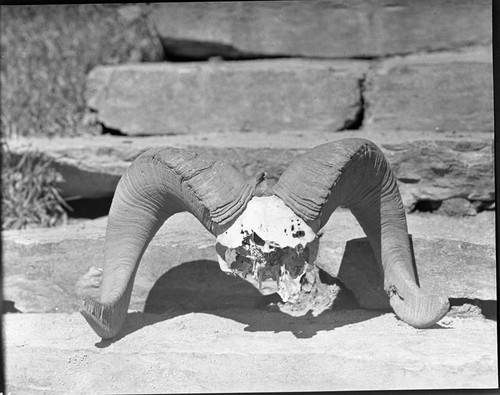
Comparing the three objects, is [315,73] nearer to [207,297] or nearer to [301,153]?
[301,153]

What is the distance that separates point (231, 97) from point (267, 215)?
310 centimetres

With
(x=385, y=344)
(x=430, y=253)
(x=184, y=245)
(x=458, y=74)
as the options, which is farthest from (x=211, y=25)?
(x=385, y=344)

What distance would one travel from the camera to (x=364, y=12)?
335 inches

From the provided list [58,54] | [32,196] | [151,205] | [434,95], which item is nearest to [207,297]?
[151,205]

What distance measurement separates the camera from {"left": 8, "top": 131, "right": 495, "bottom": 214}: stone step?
282 inches

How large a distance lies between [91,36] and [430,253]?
5.13 m

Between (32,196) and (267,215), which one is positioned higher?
(267,215)

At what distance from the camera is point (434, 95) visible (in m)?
7.84

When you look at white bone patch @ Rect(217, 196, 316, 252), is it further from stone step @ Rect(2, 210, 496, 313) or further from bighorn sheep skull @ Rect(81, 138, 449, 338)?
stone step @ Rect(2, 210, 496, 313)

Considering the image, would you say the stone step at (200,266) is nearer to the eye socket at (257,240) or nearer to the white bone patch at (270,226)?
the white bone patch at (270,226)

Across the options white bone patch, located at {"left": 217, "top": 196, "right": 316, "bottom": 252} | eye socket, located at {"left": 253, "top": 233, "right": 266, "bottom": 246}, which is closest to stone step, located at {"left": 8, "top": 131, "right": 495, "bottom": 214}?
white bone patch, located at {"left": 217, "top": 196, "right": 316, "bottom": 252}

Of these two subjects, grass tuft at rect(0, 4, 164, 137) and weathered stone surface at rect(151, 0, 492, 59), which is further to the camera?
grass tuft at rect(0, 4, 164, 137)

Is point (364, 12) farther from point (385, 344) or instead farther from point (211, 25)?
point (385, 344)

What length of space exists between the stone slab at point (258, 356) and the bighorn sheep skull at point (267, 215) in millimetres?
206
